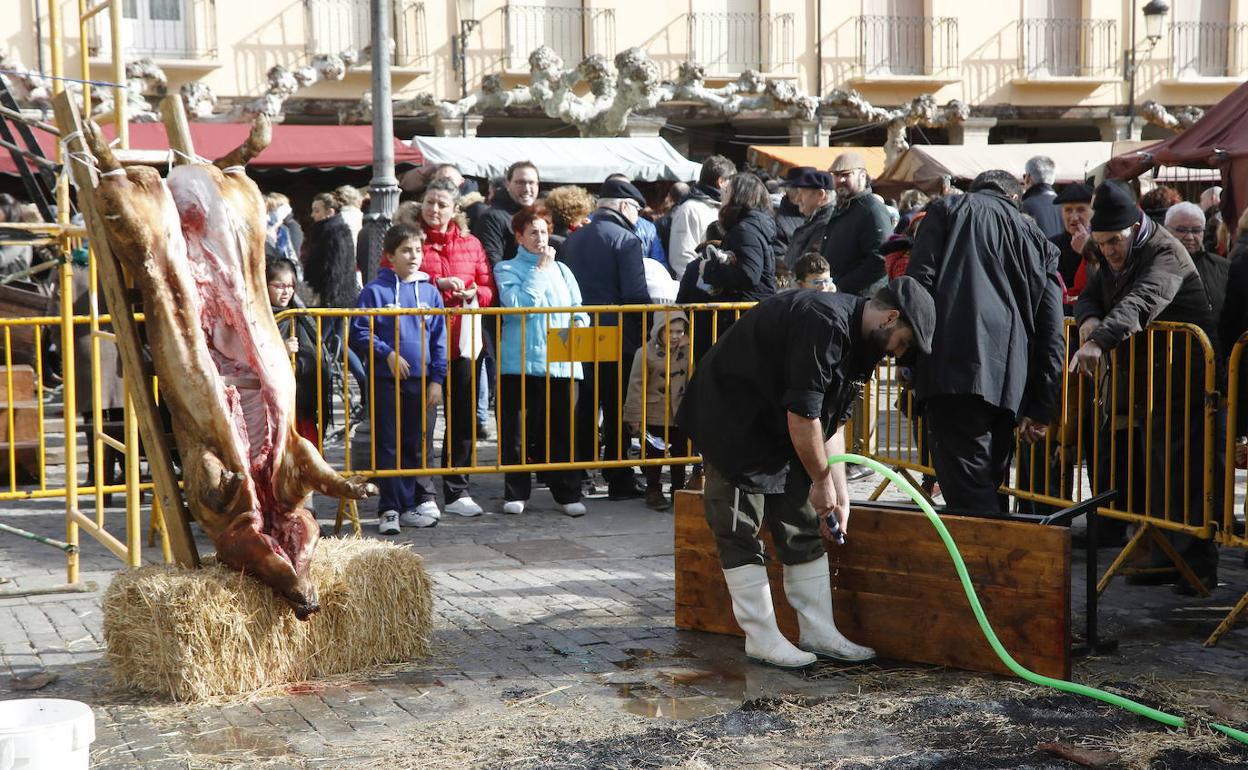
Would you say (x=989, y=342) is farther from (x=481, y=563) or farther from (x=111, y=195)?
(x=111, y=195)

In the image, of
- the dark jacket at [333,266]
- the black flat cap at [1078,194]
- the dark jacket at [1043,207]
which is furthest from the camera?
the dark jacket at [333,266]

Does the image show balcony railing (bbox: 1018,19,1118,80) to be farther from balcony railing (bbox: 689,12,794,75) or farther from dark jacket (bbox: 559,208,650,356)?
dark jacket (bbox: 559,208,650,356)

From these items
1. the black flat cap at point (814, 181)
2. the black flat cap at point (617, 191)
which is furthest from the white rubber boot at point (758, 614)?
the black flat cap at point (814, 181)

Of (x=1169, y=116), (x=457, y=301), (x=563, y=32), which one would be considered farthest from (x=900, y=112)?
(x=457, y=301)

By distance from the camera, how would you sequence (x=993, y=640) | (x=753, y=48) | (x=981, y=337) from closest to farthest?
(x=993, y=640) < (x=981, y=337) < (x=753, y=48)

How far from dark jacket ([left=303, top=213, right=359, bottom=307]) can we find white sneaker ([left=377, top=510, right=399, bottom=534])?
5.13 meters

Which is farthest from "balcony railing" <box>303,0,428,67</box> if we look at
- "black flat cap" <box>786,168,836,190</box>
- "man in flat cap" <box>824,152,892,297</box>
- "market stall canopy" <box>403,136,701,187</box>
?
"man in flat cap" <box>824,152,892,297</box>

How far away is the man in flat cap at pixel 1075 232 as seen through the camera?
368 inches

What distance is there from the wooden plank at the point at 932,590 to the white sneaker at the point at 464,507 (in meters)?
2.95

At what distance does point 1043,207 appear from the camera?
1141 centimetres

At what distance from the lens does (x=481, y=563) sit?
7.83 m

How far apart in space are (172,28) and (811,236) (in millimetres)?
21078

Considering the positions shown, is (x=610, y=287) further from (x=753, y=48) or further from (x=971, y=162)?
(x=753, y=48)

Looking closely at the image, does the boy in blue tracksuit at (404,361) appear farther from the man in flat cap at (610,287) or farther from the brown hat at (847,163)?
the brown hat at (847,163)
